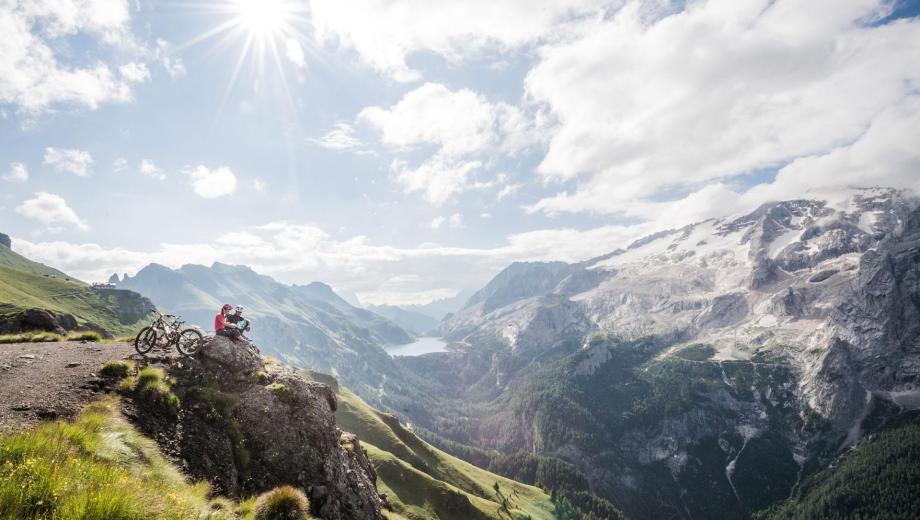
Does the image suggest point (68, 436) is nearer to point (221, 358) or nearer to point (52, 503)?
point (52, 503)

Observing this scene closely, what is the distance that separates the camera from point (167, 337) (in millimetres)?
27328

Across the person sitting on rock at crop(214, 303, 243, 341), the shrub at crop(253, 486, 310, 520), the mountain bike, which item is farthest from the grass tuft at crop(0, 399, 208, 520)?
the person sitting on rock at crop(214, 303, 243, 341)

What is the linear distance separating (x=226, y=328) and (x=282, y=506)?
17298mm

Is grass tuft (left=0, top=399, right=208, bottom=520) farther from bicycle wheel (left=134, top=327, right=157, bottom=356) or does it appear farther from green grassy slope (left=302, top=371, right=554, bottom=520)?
green grassy slope (left=302, top=371, right=554, bottom=520)

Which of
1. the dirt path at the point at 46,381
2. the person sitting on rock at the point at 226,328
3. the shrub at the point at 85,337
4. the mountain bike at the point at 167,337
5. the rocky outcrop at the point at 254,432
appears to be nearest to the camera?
the dirt path at the point at 46,381

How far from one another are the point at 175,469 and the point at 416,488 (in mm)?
80008

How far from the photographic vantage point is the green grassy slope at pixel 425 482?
83.2 m

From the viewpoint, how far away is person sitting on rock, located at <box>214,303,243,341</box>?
2812 cm

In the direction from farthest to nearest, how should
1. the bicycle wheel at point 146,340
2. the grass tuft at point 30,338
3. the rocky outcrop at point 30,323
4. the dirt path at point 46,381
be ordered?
the rocky outcrop at point 30,323 → the grass tuft at point 30,338 → the bicycle wheel at point 146,340 → the dirt path at point 46,381

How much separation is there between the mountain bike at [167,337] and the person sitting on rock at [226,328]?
3.75 feet

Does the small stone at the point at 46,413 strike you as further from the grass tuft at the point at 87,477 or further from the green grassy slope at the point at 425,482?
the green grassy slope at the point at 425,482

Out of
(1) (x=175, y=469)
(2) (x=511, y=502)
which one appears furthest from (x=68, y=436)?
(2) (x=511, y=502)

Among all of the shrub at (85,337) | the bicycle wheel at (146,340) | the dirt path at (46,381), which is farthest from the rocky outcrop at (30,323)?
the bicycle wheel at (146,340)

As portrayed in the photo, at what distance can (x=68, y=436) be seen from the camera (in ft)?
44.1
